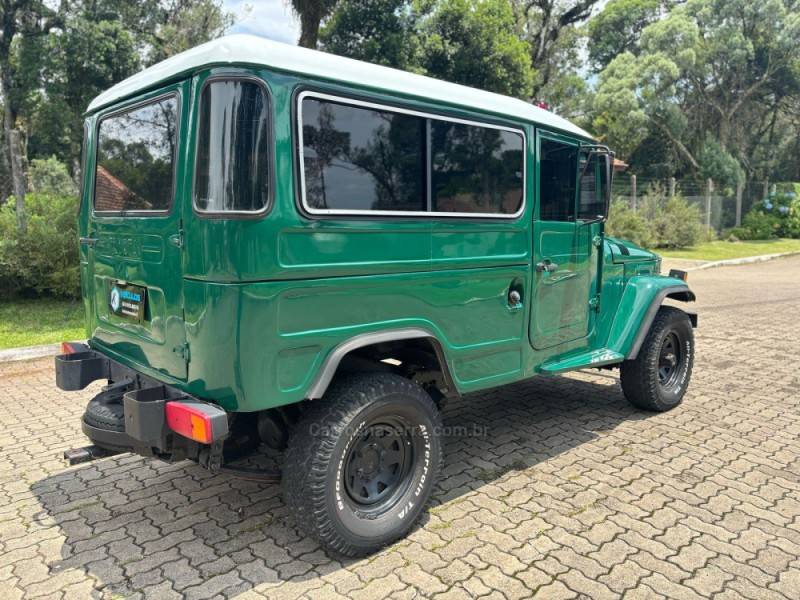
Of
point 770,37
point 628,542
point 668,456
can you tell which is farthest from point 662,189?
point 628,542

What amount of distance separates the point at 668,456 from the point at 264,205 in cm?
331

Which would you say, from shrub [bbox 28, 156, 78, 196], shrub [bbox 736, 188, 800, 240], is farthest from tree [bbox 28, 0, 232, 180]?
shrub [bbox 736, 188, 800, 240]

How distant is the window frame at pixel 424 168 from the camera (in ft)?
8.96

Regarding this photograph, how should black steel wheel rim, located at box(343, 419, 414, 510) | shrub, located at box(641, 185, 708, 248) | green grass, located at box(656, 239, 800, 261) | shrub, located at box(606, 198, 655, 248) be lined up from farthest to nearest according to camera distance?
shrub, located at box(641, 185, 708, 248), green grass, located at box(656, 239, 800, 261), shrub, located at box(606, 198, 655, 248), black steel wheel rim, located at box(343, 419, 414, 510)

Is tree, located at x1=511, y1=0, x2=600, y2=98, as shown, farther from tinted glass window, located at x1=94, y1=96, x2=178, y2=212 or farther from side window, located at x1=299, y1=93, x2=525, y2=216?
tinted glass window, located at x1=94, y1=96, x2=178, y2=212

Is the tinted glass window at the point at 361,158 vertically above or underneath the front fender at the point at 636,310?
above

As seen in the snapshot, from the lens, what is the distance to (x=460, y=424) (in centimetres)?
486

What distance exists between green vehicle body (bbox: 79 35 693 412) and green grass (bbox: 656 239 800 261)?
52.1ft

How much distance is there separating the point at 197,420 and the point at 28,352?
17.3 ft

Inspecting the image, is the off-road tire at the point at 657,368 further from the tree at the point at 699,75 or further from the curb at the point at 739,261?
the tree at the point at 699,75

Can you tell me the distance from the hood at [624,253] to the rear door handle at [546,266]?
1.02 m

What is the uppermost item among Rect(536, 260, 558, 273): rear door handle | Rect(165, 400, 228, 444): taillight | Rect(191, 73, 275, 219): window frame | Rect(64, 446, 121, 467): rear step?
Rect(191, 73, 275, 219): window frame

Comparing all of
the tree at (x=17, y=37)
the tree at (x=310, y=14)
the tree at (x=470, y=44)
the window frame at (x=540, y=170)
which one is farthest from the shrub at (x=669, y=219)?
the tree at (x=17, y=37)

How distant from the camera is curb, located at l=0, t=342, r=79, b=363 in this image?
6.61 metres
